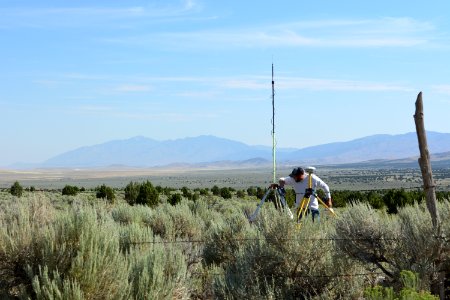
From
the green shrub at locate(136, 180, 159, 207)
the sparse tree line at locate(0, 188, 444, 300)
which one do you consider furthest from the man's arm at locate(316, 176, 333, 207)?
the green shrub at locate(136, 180, 159, 207)

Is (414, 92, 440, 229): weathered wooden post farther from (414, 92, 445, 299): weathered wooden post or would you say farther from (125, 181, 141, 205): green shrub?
(125, 181, 141, 205): green shrub

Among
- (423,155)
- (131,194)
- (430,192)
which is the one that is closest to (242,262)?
(430,192)

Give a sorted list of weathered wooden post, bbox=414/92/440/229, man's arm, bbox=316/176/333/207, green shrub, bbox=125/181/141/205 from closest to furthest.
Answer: weathered wooden post, bbox=414/92/440/229
man's arm, bbox=316/176/333/207
green shrub, bbox=125/181/141/205

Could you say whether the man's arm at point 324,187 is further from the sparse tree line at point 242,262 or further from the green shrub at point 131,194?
the green shrub at point 131,194

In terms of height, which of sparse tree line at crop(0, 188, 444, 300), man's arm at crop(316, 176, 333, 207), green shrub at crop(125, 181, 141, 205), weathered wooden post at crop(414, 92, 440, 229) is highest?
weathered wooden post at crop(414, 92, 440, 229)

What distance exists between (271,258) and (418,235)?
78.6 inches

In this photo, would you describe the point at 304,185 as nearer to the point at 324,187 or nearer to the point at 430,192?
the point at 324,187

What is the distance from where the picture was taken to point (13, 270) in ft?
24.3

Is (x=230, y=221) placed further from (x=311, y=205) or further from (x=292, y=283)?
(x=292, y=283)

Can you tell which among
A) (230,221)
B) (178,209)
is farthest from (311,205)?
(178,209)

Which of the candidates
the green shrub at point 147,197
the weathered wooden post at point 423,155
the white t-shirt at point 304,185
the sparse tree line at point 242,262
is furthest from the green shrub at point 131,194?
the weathered wooden post at point 423,155

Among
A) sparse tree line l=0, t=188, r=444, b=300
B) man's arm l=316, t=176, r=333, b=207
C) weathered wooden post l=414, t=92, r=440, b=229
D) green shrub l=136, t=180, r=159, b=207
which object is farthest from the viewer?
green shrub l=136, t=180, r=159, b=207

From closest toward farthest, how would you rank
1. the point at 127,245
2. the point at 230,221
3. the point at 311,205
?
1. the point at 127,245
2. the point at 230,221
3. the point at 311,205

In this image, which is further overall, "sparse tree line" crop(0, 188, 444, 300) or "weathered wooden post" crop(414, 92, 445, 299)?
"weathered wooden post" crop(414, 92, 445, 299)
